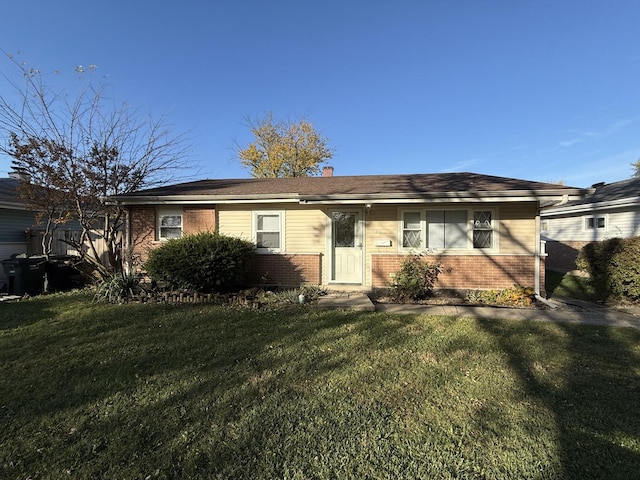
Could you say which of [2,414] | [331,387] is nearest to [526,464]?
[331,387]

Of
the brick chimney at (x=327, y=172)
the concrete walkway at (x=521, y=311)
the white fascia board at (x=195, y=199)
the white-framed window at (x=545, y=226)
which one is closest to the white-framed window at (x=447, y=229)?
the concrete walkway at (x=521, y=311)

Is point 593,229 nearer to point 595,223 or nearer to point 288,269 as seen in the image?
point 595,223

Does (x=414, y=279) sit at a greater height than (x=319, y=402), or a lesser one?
greater

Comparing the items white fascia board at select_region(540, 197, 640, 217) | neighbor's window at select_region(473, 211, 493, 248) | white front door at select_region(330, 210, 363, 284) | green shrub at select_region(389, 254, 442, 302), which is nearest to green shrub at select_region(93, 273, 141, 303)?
white front door at select_region(330, 210, 363, 284)

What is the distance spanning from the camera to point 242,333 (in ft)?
17.8

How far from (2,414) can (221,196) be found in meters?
6.43

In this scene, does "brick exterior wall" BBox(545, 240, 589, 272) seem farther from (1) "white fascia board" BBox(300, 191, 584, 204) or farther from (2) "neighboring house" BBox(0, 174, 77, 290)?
(2) "neighboring house" BBox(0, 174, 77, 290)

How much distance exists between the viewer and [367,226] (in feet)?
28.9

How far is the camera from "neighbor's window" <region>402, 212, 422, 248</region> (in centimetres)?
863

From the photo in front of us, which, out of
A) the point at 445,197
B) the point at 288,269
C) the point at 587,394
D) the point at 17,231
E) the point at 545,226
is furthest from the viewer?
the point at 545,226

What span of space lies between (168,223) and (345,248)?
5.14 metres

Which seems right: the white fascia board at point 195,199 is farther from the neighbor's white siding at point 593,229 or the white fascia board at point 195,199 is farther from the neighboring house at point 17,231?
the neighbor's white siding at point 593,229

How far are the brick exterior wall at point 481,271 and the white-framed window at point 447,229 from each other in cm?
32

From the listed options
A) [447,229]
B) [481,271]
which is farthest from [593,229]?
[447,229]
